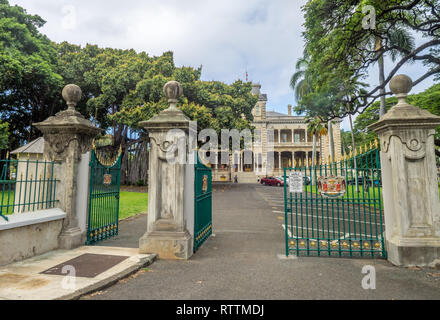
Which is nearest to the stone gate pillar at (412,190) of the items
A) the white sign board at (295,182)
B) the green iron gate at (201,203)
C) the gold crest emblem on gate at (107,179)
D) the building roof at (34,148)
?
the white sign board at (295,182)

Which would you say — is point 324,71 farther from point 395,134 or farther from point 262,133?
point 262,133

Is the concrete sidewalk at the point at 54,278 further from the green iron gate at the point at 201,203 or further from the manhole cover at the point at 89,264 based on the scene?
the green iron gate at the point at 201,203

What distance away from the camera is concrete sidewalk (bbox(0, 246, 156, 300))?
3.42 m

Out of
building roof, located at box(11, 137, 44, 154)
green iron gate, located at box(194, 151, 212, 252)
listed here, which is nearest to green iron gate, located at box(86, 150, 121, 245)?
building roof, located at box(11, 137, 44, 154)

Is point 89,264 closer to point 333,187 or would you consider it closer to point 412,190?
point 333,187

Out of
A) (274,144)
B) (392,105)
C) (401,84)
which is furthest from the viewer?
(274,144)

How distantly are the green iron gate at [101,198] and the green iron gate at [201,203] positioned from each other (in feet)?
7.78

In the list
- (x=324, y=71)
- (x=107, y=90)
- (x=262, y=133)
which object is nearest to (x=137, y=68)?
(x=107, y=90)

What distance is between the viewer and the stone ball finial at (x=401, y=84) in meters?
5.24

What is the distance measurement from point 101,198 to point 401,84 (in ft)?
25.2

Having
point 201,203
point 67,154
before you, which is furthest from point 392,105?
point 67,154

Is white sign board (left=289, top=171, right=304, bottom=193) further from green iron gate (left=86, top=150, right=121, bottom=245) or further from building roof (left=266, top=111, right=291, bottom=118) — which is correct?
building roof (left=266, top=111, right=291, bottom=118)

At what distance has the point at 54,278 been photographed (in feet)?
12.9

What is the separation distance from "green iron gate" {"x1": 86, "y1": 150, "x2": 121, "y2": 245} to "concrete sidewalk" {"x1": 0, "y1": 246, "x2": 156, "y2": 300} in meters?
1.11
